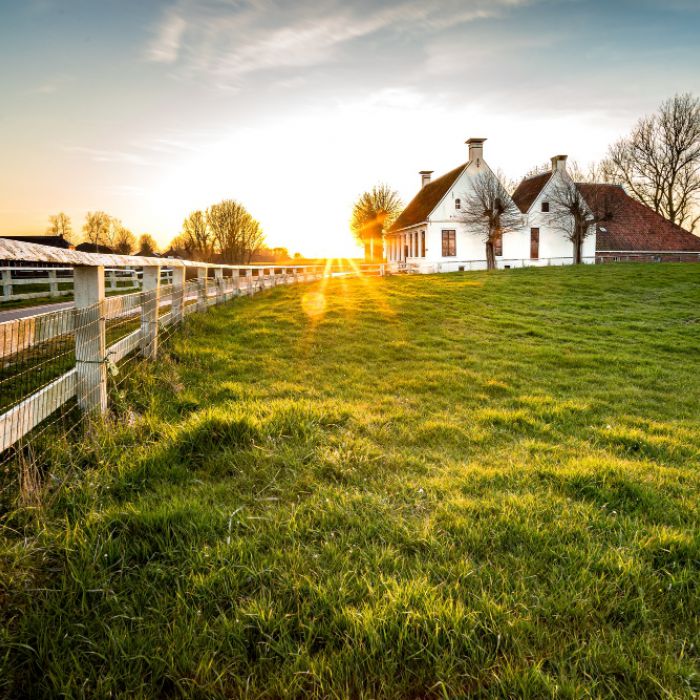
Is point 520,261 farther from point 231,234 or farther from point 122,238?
point 122,238

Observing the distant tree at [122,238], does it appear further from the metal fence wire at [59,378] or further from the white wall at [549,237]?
the metal fence wire at [59,378]

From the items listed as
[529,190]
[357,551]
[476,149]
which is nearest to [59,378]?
[357,551]

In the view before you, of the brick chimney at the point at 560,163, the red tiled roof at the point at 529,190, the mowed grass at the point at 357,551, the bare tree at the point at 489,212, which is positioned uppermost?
the brick chimney at the point at 560,163

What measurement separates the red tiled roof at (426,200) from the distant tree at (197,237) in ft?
97.1

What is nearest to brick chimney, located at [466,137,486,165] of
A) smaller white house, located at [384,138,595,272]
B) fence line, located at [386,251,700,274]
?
smaller white house, located at [384,138,595,272]

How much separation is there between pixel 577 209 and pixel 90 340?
3978 cm

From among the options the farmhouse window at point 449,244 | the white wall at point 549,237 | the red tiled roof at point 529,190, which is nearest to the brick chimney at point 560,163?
the red tiled roof at point 529,190

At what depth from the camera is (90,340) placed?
3.87m

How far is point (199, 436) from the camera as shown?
3.96m

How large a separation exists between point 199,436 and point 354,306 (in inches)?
426

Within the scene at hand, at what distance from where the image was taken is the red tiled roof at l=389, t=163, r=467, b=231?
1594 inches

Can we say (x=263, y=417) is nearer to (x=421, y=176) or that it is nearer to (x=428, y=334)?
(x=428, y=334)

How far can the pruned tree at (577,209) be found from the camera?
1460 inches

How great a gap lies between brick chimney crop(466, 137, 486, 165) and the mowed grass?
1481 inches
